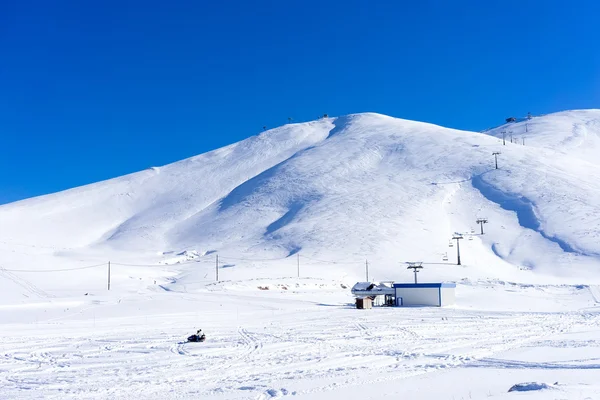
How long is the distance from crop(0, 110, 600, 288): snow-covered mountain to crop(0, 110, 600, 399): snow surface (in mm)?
430

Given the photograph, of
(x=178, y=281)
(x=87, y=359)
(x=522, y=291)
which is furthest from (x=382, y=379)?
(x=178, y=281)

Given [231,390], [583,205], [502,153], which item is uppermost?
[502,153]

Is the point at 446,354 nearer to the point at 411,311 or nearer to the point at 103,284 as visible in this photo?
the point at 411,311

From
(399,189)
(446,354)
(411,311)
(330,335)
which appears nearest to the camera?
(446,354)

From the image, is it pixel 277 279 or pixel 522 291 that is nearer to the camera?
pixel 522 291

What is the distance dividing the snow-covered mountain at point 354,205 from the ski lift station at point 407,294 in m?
15.8

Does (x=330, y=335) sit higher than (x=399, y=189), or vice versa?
(x=399, y=189)

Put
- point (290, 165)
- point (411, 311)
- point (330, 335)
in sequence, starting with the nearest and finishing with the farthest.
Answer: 1. point (330, 335)
2. point (411, 311)
3. point (290, 165)

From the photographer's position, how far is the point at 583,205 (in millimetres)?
81688

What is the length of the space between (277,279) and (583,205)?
47166mm

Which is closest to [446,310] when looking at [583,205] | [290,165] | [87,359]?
[87,359]

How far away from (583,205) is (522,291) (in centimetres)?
3507

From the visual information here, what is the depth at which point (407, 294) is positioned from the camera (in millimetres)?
48156

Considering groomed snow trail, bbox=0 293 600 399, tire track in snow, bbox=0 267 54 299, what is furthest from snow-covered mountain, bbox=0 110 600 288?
groomed snow trail, bbox=0 293 600 399
